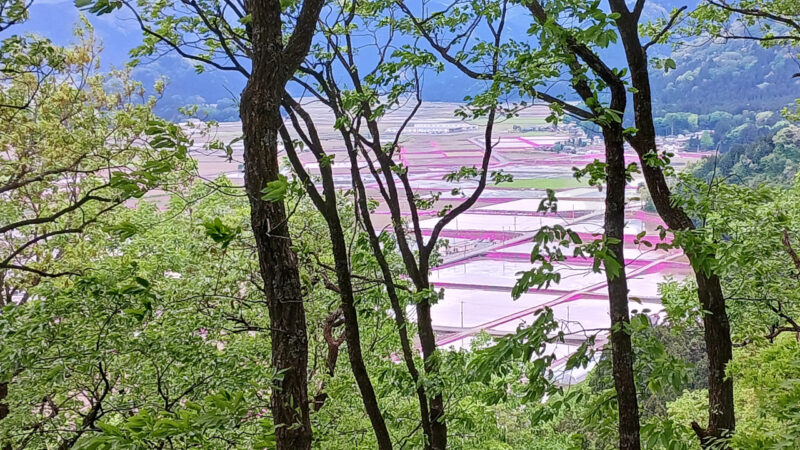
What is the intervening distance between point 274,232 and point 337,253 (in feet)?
3.21

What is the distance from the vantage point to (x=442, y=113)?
438cm

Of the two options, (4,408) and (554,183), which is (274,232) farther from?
(4,408)

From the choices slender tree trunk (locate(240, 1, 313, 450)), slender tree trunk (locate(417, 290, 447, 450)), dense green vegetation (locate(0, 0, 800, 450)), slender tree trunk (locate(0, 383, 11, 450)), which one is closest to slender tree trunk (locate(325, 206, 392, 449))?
dense green vegetation (locate(0, 0, 800, 450))

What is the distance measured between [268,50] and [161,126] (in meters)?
0.45

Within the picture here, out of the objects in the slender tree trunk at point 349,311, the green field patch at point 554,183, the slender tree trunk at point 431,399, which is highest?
the green field patch at point 554,183

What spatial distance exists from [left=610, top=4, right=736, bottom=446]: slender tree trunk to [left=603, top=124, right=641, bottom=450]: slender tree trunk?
5.53ft

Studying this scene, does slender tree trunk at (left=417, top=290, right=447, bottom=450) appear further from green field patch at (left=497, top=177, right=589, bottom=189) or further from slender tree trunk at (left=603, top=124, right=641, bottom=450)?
slender tree trunk at (left=603, top=124, right=641, bottom=450)

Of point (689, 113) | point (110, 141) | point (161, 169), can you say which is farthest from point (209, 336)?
point (689, 113)

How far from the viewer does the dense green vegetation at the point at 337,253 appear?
2006mm

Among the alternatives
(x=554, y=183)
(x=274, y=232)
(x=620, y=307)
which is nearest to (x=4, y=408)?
(x=274, y=232)

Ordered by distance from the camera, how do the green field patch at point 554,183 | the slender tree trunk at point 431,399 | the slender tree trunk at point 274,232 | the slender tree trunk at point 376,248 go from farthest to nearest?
the slender tree trunk at point 431,399 < the slender tree trunk at point 376,248 < the green field patch at point 554,183 < the slender tree trunk at point 274,232

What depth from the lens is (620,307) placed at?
2.02m

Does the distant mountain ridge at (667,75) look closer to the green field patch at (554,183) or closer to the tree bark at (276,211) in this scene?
the green field patch at (554,183)

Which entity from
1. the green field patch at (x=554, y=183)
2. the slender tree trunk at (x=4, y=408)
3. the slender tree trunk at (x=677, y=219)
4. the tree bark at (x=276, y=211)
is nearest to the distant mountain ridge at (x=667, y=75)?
the slender tree trunk at (x=677, y=219)
